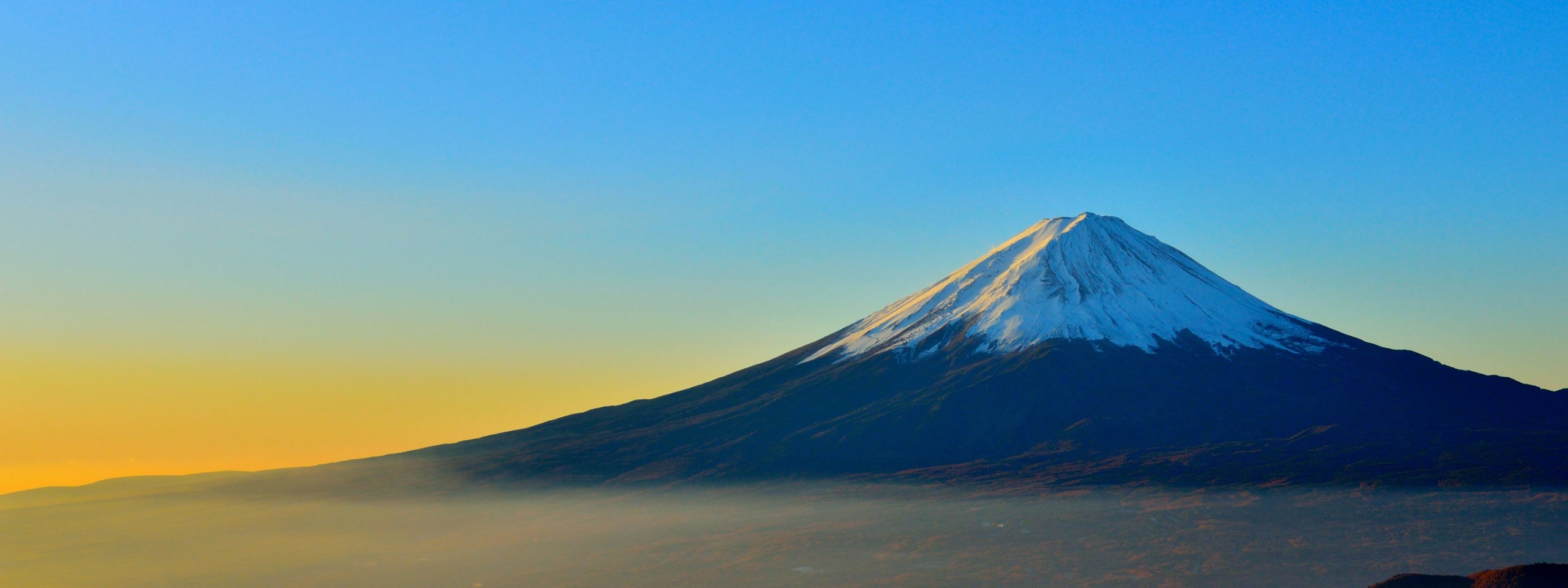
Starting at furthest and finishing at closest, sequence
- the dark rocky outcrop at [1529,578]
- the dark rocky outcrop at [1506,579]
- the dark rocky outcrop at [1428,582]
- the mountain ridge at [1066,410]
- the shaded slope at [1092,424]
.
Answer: the mountain ridge at [1066,410] → the shaded slope at [1092,424] → the dark rocky outcrop at [1428,582] → the dark rocky outcrop at [1506,579] → the dark rocky outcrop at [1529,578]

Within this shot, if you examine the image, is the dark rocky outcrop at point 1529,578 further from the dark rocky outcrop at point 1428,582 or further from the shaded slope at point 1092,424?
the shaded slope at point 1092,424

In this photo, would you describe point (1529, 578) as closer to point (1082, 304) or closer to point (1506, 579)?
point (1506, 579)

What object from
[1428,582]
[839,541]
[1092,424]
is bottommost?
[1428,582]

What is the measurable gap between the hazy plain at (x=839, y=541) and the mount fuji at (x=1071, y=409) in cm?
702

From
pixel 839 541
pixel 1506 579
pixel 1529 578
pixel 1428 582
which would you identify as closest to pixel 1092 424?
pixel 839 541

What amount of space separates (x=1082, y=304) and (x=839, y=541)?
66.3m

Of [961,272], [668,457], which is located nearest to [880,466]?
[668,457]

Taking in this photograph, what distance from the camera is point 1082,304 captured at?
154 m

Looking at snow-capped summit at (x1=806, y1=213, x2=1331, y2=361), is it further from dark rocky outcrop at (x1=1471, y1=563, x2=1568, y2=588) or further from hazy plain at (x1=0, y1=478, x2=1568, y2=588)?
dark rocky outcrop at (x1=1471, y1=563, x2=1568, y2=588)

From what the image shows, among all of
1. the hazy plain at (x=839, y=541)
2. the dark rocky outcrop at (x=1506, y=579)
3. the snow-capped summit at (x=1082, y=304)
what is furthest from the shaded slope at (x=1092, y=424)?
the dark rocky outcrop at (x=1506, y=579)

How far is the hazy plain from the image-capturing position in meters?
87.5

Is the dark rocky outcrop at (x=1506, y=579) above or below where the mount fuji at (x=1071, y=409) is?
below

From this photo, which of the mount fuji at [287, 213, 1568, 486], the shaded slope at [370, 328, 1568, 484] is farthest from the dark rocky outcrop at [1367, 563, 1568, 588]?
the shaded slope at [370, 328, 1568, 484]

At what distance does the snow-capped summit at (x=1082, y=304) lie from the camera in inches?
5837
